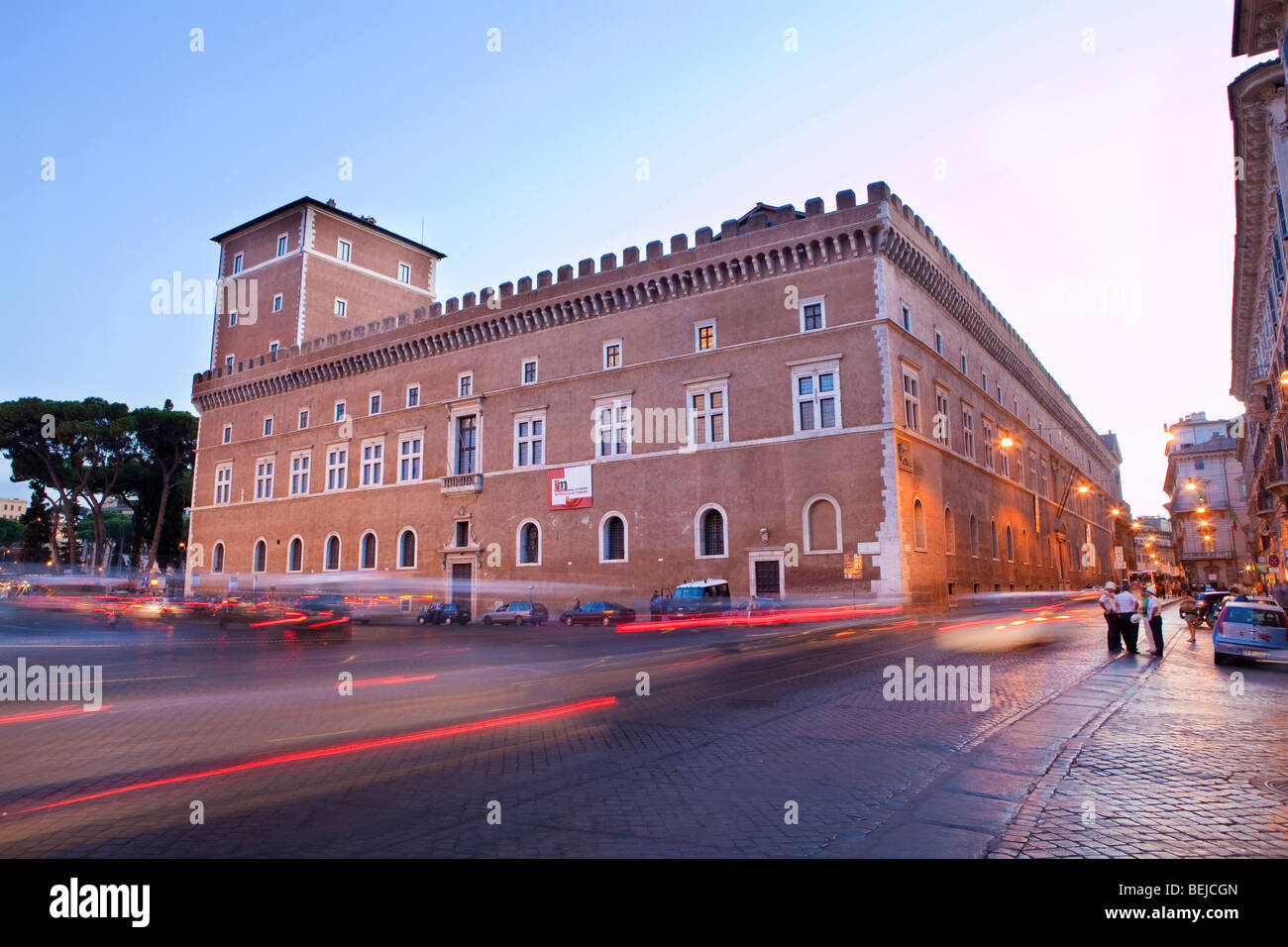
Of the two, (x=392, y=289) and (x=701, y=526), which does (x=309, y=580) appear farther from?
(x=701, y=526)

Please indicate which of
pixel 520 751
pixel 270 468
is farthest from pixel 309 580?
pixel 520 751

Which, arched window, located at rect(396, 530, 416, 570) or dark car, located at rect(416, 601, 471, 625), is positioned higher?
arched window, located at rect(396, 530, 416, 570)

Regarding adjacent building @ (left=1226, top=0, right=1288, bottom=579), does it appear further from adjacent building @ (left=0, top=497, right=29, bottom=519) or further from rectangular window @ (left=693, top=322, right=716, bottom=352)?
adjacent building @ (left=0, top=497, right=29, bottom=519)

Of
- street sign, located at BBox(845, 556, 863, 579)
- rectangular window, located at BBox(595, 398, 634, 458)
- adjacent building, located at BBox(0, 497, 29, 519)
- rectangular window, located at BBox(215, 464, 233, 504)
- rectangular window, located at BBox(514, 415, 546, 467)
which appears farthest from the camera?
adjacent building, located at BBox(0, 497, 29, 519)

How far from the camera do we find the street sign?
2941 cm

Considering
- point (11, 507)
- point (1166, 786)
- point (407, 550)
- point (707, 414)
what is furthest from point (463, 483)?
point (11, 507)

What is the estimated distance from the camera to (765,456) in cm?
3222

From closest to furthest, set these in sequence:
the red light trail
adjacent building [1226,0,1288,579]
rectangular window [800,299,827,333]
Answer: the red light trail → adjacent building [1226,0,1288,579] → rectangular window [800,299,827,333]

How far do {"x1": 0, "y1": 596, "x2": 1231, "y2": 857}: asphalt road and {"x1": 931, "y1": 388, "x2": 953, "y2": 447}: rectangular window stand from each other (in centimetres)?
2001

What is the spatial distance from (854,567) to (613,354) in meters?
14.6

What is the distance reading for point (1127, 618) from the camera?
17.0 meters

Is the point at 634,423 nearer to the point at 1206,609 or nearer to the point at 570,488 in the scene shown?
the point at 570,488

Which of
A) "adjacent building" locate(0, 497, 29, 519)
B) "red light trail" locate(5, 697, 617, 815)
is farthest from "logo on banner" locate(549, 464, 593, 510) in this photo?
"adjacent building" locate(0, 497, 29, 519)

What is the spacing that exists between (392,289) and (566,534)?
1123 inches
